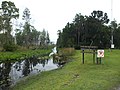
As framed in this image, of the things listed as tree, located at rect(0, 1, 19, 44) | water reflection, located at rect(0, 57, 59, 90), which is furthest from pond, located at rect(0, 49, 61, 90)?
tree, located at rect(0, 1, 19, 44)

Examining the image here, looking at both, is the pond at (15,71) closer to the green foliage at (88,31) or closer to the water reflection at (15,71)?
the water reflection at (15,71)

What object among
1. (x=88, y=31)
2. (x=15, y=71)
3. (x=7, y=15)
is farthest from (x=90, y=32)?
(x=15, y=71)

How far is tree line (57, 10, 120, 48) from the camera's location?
90.8m

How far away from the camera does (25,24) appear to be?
10762 cm

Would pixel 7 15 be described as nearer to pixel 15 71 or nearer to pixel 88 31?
pixel 88 31

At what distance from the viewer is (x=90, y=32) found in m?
93.9

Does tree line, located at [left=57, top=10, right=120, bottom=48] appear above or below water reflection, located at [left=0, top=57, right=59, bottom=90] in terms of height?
above

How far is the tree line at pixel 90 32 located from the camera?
9075 cm

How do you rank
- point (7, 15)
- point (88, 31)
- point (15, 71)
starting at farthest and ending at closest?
point (88, 31), point (7, 15), point (15, 71)

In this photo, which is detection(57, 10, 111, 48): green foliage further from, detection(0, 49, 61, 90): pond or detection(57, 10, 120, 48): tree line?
detection(0, 49, 61, 90): pond

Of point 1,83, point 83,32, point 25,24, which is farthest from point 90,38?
point 1,83

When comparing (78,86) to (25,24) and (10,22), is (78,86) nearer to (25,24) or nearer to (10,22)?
(10,22)

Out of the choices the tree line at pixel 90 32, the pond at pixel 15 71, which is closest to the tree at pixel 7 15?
the tree line at pixel 90 32

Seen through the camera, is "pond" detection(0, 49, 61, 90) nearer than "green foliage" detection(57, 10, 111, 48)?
Yes
